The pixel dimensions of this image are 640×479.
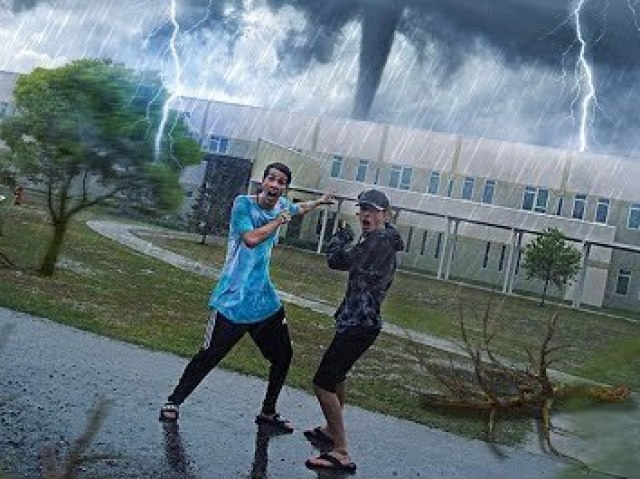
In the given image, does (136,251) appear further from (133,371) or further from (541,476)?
(541,476)

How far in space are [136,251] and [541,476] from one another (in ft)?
72.8

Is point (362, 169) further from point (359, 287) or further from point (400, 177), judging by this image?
point (359, 287)

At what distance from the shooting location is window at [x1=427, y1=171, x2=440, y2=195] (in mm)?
48594

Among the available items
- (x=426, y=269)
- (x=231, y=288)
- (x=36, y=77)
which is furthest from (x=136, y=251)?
(x=426, y=269)

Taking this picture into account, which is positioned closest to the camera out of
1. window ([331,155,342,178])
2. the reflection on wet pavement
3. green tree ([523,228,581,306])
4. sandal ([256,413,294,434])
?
the reflection on wet pavement

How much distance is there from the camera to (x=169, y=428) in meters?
4.79

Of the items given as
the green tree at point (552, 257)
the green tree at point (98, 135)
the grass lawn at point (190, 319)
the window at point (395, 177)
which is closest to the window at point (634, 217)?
Result: the green tree at point (552, 257)

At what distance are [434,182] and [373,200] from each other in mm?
44790

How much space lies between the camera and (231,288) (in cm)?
484

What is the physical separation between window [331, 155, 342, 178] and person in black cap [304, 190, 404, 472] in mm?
46453

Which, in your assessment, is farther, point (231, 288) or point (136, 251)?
point (136, 251)

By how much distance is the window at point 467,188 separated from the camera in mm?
47812

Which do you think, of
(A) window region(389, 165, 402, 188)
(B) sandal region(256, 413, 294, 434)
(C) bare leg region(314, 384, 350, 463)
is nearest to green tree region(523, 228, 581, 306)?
(A) window region(389, 165, 402, 188)

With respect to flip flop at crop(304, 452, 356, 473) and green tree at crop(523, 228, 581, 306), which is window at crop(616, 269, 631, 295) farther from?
flip flop at crop(304, 452, 356, 473)
